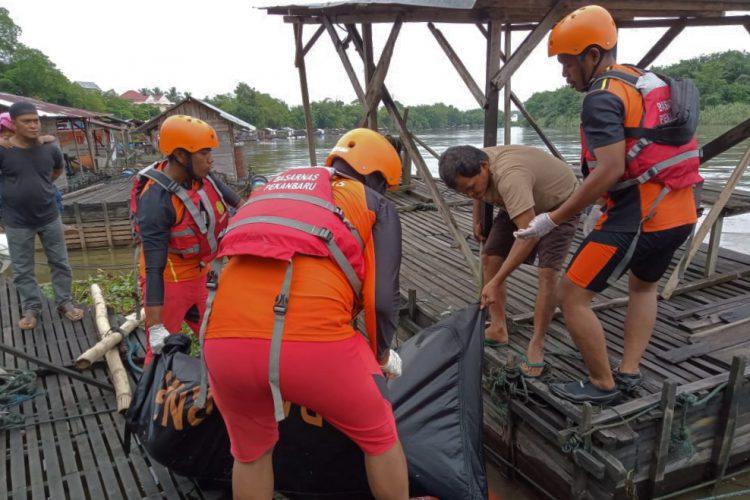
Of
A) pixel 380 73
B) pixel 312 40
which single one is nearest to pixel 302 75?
pixel 312 40

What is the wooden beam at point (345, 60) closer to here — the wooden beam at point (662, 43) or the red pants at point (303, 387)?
the wooden beam at point (662, 43)

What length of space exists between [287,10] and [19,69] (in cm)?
5366

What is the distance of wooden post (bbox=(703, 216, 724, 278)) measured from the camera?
459 cm

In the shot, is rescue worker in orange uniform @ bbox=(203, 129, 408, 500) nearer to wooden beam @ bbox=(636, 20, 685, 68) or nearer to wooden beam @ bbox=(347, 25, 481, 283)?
wooden beam @ bbox=(347, 25, 481, 283)

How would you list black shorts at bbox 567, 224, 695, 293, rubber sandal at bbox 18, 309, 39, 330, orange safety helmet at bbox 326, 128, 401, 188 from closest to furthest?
1. orange safety helmet at bbox 326, 128, 401, 188
2. black shorts at bbox 567, 224, 695, 293
3. rubber sandal at bbox 18, 309, 39, 330

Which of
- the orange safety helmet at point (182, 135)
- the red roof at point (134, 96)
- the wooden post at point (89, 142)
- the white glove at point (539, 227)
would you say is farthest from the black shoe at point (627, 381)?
the red roof at point (134, 96)

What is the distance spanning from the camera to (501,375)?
3.31 meters

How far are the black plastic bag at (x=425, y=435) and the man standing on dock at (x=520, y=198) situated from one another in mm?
393

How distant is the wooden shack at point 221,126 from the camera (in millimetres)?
20172

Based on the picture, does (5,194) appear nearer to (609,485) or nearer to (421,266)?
(421,266)

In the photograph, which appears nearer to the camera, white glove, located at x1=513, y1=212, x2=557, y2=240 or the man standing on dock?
white glove, located at x1=513, y1=212, x2=557, y2=240

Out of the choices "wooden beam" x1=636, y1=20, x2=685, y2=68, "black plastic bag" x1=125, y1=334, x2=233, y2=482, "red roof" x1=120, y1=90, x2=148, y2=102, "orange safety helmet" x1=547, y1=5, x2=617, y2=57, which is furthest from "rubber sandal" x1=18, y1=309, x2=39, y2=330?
"red roof" x1=120, y1=90, x2=148, y2=102

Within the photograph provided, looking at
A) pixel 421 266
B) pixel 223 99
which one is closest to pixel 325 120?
pixel 223 99

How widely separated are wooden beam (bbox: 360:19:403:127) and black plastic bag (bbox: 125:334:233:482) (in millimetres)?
3091
